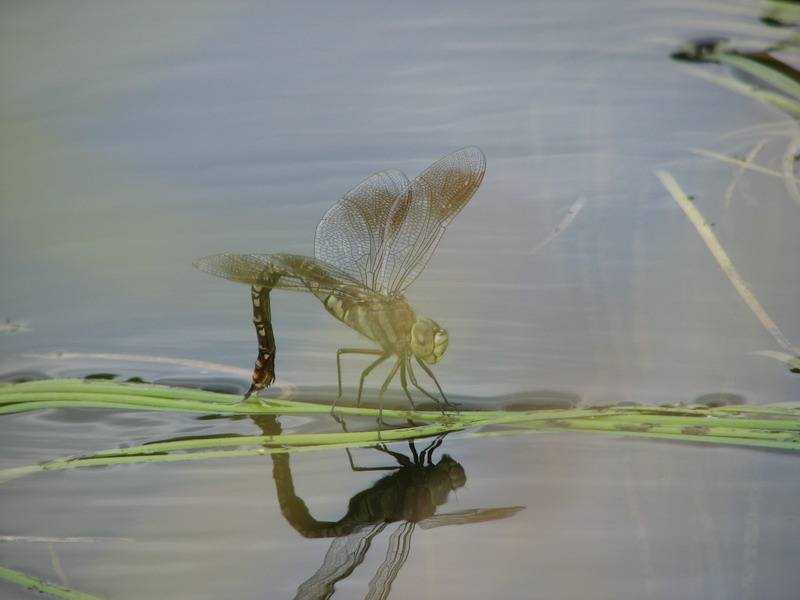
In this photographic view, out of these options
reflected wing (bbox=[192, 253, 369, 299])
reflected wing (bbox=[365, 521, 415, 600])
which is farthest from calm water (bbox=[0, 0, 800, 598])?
reflected wing (bbox=[192, 253, 369, 299])

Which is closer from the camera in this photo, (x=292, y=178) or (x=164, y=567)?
(x=164, y=567)

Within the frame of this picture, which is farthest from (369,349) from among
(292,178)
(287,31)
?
(287,31)

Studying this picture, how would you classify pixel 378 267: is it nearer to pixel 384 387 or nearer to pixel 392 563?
pixel 384 387

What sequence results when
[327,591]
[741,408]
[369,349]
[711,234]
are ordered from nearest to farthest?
[327,591]
[741,408]
[369,349]
[711,234]

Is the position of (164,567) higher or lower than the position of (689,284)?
lower

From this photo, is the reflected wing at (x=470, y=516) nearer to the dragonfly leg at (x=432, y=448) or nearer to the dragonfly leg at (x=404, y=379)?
the dragonfly leg at (x=432, y=448)

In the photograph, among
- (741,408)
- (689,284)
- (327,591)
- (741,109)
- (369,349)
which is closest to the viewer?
(327,591)

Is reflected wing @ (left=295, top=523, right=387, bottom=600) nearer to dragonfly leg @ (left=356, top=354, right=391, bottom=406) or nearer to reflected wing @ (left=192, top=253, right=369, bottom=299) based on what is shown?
dragonfly leg @ (left=356, top=354, right=391, bottom=406)

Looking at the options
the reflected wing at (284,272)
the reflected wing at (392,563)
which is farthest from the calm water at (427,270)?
the reflected wing at (284,272)

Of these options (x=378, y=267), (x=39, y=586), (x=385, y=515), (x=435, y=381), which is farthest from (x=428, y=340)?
(x=39, y=586)

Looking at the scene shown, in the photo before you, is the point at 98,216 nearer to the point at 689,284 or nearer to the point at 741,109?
the point at 689,284
